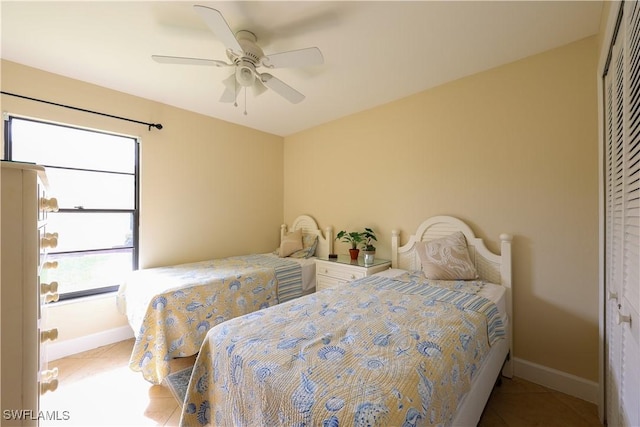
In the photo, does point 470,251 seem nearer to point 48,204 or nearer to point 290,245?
point 290,245

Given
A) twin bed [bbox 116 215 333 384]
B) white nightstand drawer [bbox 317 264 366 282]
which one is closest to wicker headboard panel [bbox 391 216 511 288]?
white nightstand drawer [bbox 317 264 366 282]

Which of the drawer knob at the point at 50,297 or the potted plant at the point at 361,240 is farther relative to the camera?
the potted plant at the point at 361,240

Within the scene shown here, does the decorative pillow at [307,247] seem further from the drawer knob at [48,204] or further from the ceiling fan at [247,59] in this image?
the drawer knob at [48,204]

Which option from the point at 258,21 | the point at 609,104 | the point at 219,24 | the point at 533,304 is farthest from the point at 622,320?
the point at 258,21

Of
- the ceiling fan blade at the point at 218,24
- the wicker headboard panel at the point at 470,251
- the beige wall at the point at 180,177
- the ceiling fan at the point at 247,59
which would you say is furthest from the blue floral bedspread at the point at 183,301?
the ceiling fan blade at the point at 218,24

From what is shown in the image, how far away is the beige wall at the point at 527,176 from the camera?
1795mm

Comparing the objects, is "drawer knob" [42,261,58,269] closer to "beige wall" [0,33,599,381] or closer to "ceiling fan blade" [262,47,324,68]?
"ceiling fan blade" [262,47,324,68]

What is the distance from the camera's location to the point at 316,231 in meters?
3.51

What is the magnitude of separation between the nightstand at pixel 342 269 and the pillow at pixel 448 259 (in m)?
0.51

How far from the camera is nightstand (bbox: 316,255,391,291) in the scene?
2562mm

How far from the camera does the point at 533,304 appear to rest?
1.98 meters

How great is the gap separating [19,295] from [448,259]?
235 centimetres

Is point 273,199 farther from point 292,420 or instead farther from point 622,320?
point 622,320

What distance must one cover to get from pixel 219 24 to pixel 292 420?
176 cm
